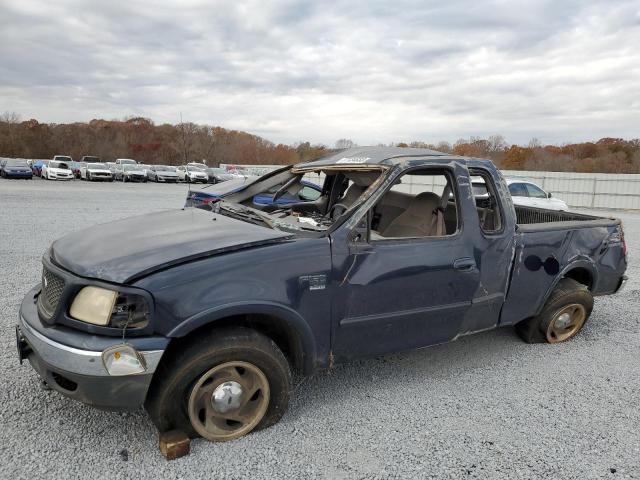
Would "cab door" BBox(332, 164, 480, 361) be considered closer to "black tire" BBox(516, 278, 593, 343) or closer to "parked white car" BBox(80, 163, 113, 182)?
"black tire" BBox(516, 278, 593, 343)

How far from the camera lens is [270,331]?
304 centimetres

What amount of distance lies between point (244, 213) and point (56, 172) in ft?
108

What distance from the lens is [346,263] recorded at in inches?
117

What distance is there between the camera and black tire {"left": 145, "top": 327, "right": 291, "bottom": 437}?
8.41ft

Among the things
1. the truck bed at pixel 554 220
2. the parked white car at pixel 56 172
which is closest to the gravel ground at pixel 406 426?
the truck bed at pixel 554 220

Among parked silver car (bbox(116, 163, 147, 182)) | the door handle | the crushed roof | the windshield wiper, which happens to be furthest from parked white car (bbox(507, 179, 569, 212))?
parked silver car (bbox(116, 163, 147, 182))

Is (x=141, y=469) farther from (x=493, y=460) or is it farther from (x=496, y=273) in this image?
(x=496, y=273)

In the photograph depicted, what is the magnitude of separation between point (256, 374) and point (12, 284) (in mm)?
4365

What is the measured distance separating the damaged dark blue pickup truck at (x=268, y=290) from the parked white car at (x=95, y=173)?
31735 millimetres

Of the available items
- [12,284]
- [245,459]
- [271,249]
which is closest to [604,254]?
[271,249]

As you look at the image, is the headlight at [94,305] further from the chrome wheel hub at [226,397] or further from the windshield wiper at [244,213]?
the windshield wiper at [244,213]

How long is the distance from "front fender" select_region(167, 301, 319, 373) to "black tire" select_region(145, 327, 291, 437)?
13 centimetres

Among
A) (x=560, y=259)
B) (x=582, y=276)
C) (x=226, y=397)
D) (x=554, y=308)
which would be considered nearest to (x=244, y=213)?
(x=226, y=397)

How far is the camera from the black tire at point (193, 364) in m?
2.56
